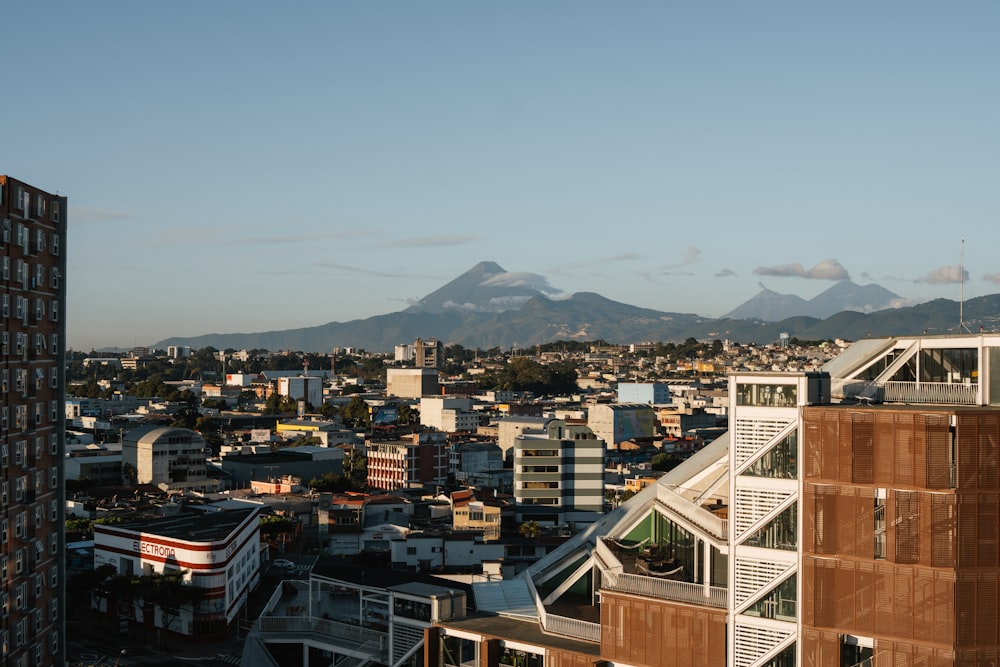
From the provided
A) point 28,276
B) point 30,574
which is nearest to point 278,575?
point 30,574

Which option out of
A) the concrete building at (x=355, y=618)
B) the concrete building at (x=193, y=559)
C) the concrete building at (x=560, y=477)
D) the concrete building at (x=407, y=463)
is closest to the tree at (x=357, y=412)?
the concrete building at (x=407, y=463)

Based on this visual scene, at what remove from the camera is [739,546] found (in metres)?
16.6

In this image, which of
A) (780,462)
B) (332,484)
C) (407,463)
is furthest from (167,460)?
(780,462)

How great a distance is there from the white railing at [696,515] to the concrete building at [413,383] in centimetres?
13520

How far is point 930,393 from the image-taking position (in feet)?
56.1

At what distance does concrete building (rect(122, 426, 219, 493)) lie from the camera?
221 ft

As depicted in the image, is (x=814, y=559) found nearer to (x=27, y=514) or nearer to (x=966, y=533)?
(x=966, y=533)

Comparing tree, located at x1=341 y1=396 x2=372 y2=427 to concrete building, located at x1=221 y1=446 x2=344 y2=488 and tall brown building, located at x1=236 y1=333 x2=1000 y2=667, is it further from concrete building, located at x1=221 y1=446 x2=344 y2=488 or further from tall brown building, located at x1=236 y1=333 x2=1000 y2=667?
tall brown building, located at x1=236 y1=333 x2=1000 y2=667

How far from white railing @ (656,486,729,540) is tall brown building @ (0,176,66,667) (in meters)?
14.2

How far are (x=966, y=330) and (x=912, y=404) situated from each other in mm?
2119

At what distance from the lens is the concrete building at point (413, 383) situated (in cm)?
15775

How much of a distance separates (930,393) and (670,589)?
5.32m

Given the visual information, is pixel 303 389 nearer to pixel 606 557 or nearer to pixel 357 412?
pixel 357 412

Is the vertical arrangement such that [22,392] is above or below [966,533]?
above
